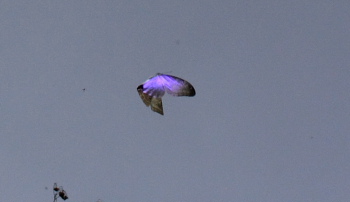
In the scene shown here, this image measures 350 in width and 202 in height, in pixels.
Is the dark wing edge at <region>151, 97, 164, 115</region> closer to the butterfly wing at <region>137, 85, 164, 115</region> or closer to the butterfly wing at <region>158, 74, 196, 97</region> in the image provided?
the butterfly wing at <region>137, 85, 164, 115</region>

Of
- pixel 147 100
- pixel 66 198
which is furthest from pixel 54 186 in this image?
pixel 147 100

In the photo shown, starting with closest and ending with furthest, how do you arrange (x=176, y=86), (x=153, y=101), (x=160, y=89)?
(x=176, y=86), (x=160, y=89), (x=153, y=101)

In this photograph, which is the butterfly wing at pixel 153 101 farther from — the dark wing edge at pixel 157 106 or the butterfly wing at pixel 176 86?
the butterfly wing at pixel 176 86

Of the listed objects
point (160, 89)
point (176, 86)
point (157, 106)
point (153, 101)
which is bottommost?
point (157, 106)

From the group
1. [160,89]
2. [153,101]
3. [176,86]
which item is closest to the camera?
[176,86]

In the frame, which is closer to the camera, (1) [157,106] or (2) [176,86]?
(2) [176,86]

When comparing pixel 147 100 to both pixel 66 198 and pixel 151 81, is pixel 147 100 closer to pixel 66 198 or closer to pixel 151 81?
pixel 151 81

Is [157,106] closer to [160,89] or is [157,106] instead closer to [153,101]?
[153,101]

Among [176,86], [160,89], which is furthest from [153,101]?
[176,86]
